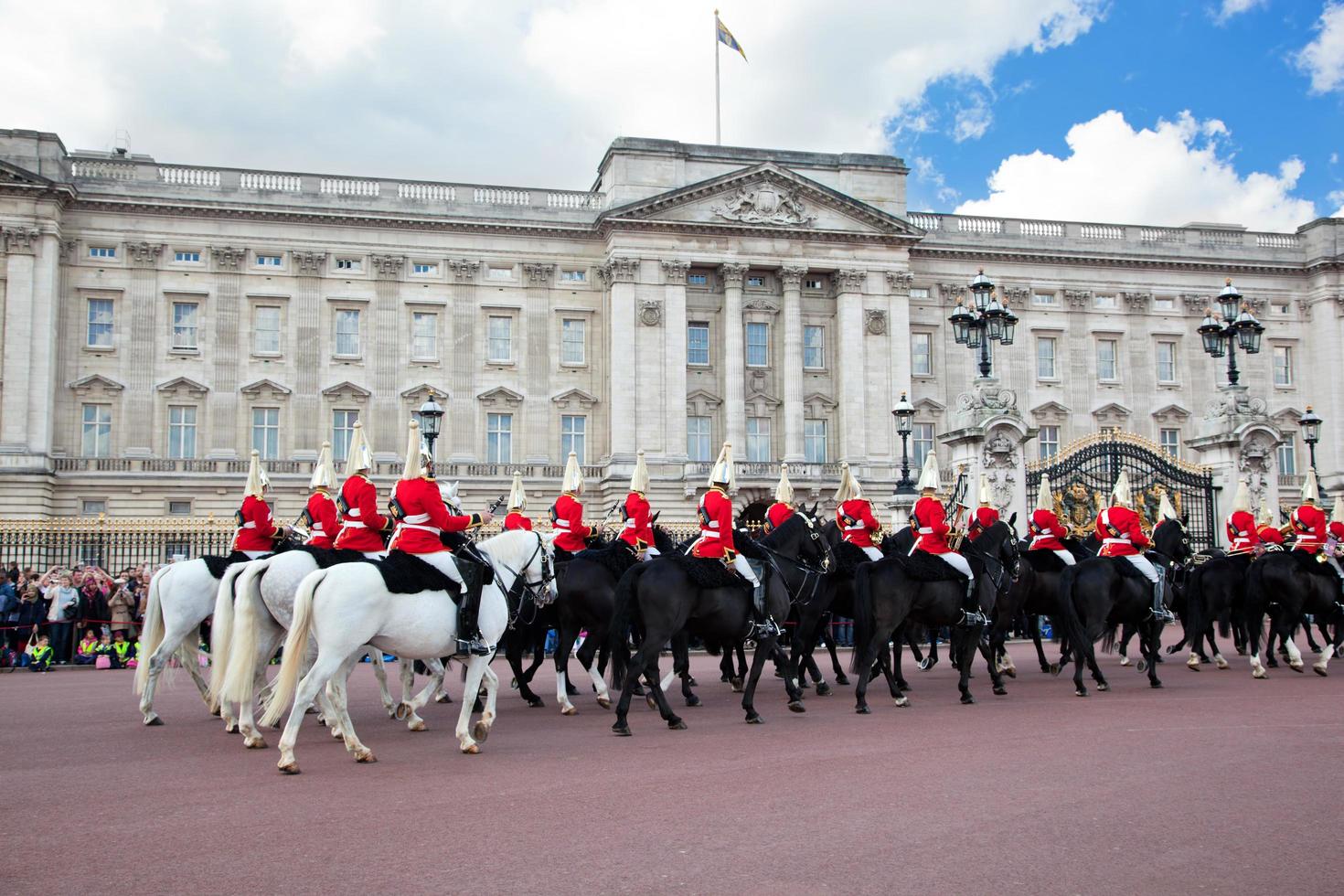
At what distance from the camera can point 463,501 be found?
47.9 m

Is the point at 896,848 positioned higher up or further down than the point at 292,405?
further down

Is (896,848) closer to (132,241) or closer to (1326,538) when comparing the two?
(1326,538)

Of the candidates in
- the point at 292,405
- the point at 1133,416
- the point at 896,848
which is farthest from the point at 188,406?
the point at 896,848

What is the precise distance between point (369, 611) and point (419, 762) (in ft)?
4.53

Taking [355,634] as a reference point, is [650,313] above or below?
above

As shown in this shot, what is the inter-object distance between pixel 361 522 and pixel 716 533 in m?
3.83

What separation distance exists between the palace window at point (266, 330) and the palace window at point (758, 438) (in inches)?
757

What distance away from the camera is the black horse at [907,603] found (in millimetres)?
14508

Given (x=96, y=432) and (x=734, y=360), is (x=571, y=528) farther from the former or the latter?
(x=96, y=432)

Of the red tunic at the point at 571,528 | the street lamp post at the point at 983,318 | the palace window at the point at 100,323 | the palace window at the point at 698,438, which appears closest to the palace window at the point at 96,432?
the palace window at the point at 100,323

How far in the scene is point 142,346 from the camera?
47156 mm

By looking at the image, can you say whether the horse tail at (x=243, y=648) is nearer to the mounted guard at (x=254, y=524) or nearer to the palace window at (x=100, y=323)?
the mounted guard at (x=254, y=524)

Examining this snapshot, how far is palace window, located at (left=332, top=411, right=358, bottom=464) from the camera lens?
48.2 meters

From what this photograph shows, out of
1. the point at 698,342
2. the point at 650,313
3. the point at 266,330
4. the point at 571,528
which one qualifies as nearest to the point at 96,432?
the point at 266,330
